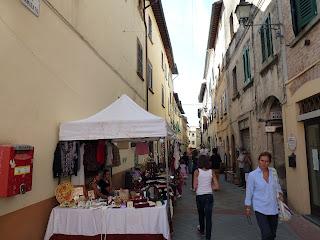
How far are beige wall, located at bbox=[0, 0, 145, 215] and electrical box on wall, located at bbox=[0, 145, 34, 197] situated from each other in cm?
21

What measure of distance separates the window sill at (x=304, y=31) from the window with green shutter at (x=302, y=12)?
105 millimetres

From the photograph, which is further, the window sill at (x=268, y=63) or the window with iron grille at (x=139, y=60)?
the window with iron grille at (x=139, y=60)

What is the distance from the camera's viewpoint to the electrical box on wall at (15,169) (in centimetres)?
468

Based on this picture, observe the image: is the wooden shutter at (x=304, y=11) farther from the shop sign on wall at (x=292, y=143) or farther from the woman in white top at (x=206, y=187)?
the woman in white top at (x=206, y=187)

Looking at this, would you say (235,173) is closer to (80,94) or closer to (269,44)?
(269,44)

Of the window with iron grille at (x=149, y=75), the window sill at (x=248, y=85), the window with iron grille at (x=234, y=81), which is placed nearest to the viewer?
the window sill at (x=248, y=85)

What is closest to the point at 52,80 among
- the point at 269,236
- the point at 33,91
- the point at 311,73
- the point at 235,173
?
the point at 33,91

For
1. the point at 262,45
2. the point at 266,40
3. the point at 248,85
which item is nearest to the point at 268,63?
the point at 266,40

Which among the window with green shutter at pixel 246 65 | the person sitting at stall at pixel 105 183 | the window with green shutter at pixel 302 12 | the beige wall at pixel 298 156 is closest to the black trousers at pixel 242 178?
the window with green shutter at pixel 246 65

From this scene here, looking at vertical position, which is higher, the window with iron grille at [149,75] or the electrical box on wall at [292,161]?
the window with iron grille at [149,75]

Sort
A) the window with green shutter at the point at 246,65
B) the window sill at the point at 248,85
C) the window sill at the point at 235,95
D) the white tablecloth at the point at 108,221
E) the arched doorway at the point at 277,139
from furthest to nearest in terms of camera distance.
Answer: the window sill at the point at 235,95, the window with green shutter at the point at 246,65, the window sill at the point at 248,85, the arched doorway at the point at 277,139, the white tablecloth at the point at 108,221

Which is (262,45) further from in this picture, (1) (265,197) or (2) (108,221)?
(2) (108,221)

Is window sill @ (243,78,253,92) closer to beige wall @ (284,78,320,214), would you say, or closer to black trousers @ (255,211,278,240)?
beige wall @ (284,78,320,214)

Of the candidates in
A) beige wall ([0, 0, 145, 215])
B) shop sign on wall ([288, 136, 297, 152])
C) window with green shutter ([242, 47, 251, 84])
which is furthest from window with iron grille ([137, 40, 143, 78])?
shop sign on wall ([288, 136, 297, 152])
